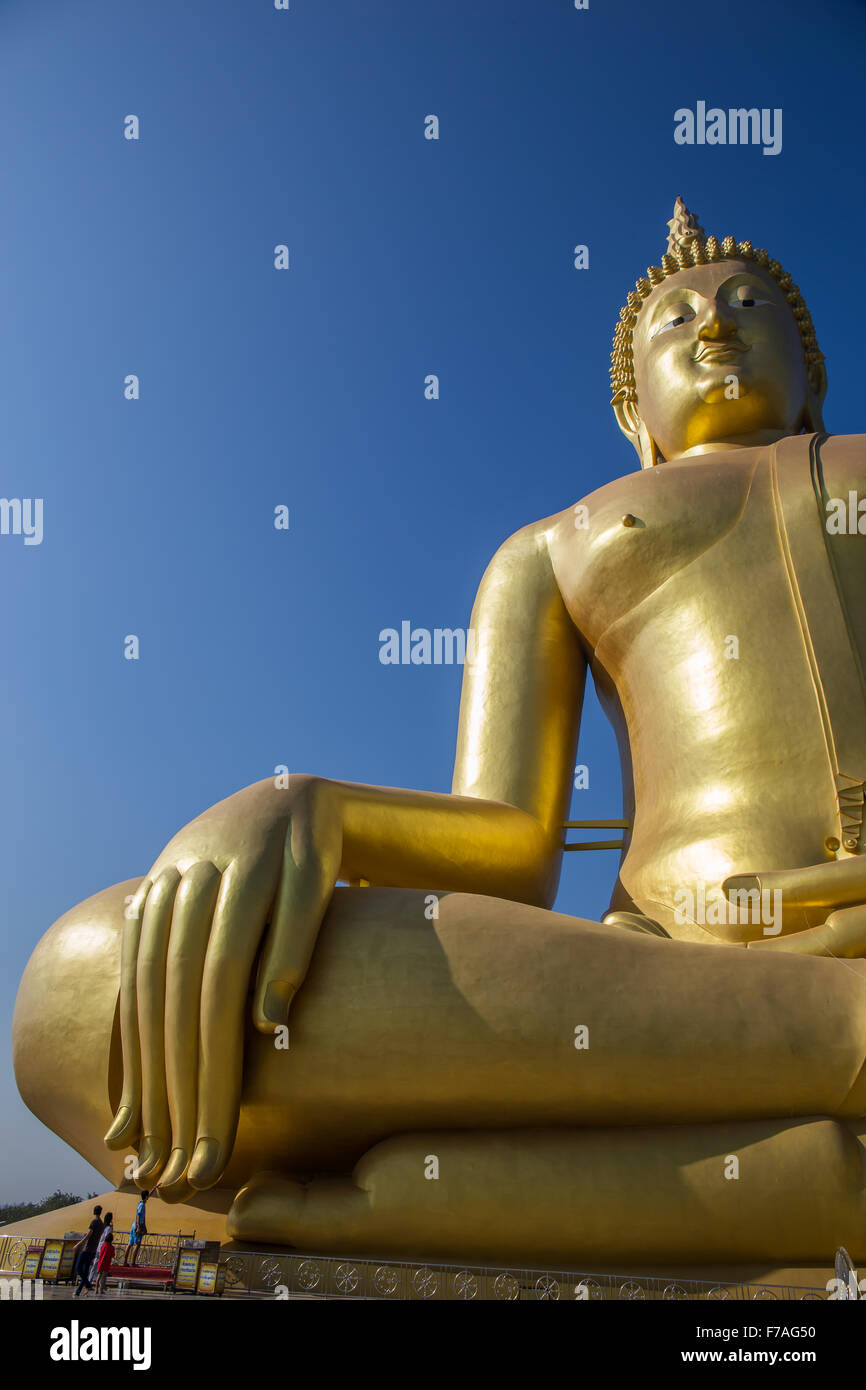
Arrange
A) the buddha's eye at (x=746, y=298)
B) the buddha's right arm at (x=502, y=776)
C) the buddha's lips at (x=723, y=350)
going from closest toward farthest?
the buddha's right arm at (x=502, y=776) → the buddha's lips at (x=723, y=350) → the buddha's eye at (x=746, y=298)

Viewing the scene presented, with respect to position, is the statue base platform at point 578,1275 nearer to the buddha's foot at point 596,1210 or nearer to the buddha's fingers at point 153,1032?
the buddha's foot at point 596,1210

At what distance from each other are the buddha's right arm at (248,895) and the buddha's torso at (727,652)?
1.90 ft

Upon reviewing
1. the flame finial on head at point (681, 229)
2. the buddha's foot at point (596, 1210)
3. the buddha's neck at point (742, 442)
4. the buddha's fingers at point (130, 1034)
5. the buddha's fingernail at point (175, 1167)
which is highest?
the flame finial on head at point (681, 229)

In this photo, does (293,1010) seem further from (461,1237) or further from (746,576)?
(746,576)

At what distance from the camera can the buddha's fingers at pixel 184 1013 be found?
3311 mm

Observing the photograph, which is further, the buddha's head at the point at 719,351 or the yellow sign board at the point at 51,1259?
the buddha's head at the point at 719,351

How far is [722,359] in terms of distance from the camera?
5719 millimetres

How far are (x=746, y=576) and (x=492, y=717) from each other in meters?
1.25

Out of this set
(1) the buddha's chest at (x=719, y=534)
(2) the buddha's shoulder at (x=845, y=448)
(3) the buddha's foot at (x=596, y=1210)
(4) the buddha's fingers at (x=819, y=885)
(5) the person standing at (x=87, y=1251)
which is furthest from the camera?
(2) the buddha's shoulder at (x=845, y=448)

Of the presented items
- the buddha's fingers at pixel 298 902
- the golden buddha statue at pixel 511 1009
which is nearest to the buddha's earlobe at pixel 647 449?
the golden buddha statue at pixel 511 1009

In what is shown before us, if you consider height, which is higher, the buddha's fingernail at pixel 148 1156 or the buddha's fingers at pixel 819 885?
the buddha's fingers at pixel 819 885

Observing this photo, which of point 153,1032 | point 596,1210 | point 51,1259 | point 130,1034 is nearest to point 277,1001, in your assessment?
point 153,1032

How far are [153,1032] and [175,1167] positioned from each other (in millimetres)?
384

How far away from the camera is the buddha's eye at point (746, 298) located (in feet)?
19.1
